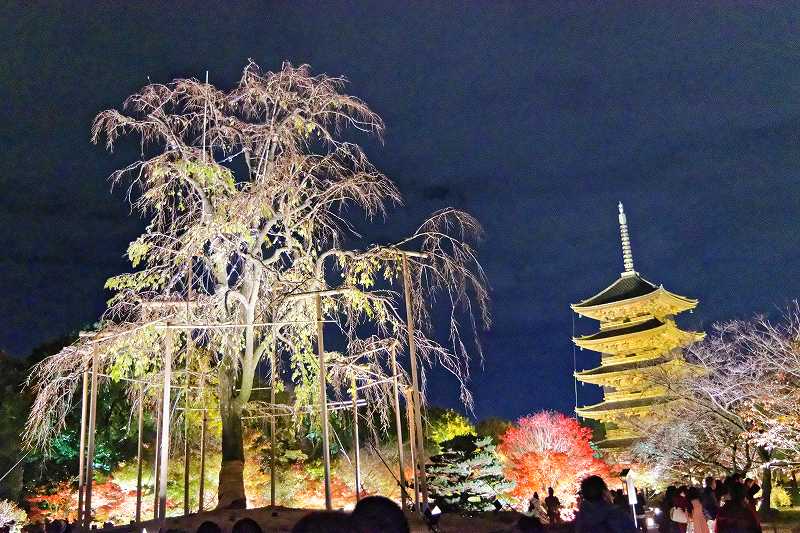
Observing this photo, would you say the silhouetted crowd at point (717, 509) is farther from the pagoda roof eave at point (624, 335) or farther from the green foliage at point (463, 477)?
the pagoda roof eave at point (624, 335)

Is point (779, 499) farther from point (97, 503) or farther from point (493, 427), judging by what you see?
point (97, 503)

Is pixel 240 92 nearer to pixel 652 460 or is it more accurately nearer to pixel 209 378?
pixel 209 378

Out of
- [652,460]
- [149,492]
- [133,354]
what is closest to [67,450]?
[149,492]

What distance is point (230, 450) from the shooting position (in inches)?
631

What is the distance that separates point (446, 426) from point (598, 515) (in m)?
28.1

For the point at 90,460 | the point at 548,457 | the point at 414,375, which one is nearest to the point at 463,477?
the point at 548,457

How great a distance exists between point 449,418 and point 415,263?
20092 millimetres

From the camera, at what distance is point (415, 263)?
47.2ft

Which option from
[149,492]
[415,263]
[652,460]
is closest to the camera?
[415,263]

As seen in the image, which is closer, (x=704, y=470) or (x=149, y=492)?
(x=149, y=492)

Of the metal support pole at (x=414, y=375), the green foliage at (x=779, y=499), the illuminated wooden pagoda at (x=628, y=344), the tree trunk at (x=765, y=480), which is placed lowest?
the green foliage at (x=779, y=499)

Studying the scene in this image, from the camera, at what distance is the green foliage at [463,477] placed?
21125mm

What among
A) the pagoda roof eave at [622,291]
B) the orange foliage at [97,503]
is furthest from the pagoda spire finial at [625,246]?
the orange foliage at [97,503]

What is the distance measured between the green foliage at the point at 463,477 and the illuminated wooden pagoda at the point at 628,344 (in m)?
17.1
